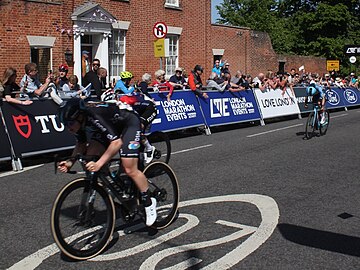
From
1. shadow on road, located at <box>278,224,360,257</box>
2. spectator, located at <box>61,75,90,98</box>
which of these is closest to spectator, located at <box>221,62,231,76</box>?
spectator, located at <box>61,75,90,98</box>

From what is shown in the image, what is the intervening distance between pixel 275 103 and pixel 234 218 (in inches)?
511

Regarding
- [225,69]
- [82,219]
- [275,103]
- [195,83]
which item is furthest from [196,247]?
[225,69]

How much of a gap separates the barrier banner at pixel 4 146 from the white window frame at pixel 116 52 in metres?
11.0

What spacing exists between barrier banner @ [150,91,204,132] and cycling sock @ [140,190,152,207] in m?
7.97

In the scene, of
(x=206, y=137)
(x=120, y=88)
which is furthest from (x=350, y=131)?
(x=120, y=88)

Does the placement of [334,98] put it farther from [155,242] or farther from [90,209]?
[90,209]

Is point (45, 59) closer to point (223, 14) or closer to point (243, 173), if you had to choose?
point (243, 173)

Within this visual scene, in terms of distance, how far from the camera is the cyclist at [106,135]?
476 cm

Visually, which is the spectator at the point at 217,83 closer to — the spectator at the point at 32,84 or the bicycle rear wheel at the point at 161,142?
the spectator at the point at 32,84

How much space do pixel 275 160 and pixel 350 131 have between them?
5861mm

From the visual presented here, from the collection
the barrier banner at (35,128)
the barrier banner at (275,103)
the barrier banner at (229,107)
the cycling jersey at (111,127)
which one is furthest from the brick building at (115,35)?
the cycling jersey at (111,127)

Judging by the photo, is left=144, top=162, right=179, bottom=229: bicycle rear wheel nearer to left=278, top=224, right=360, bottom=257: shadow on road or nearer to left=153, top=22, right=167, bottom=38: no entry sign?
left=278, top=224, right=360, bottom=257: shadow on road

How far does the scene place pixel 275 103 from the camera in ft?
61.2

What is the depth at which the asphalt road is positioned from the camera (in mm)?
4895
